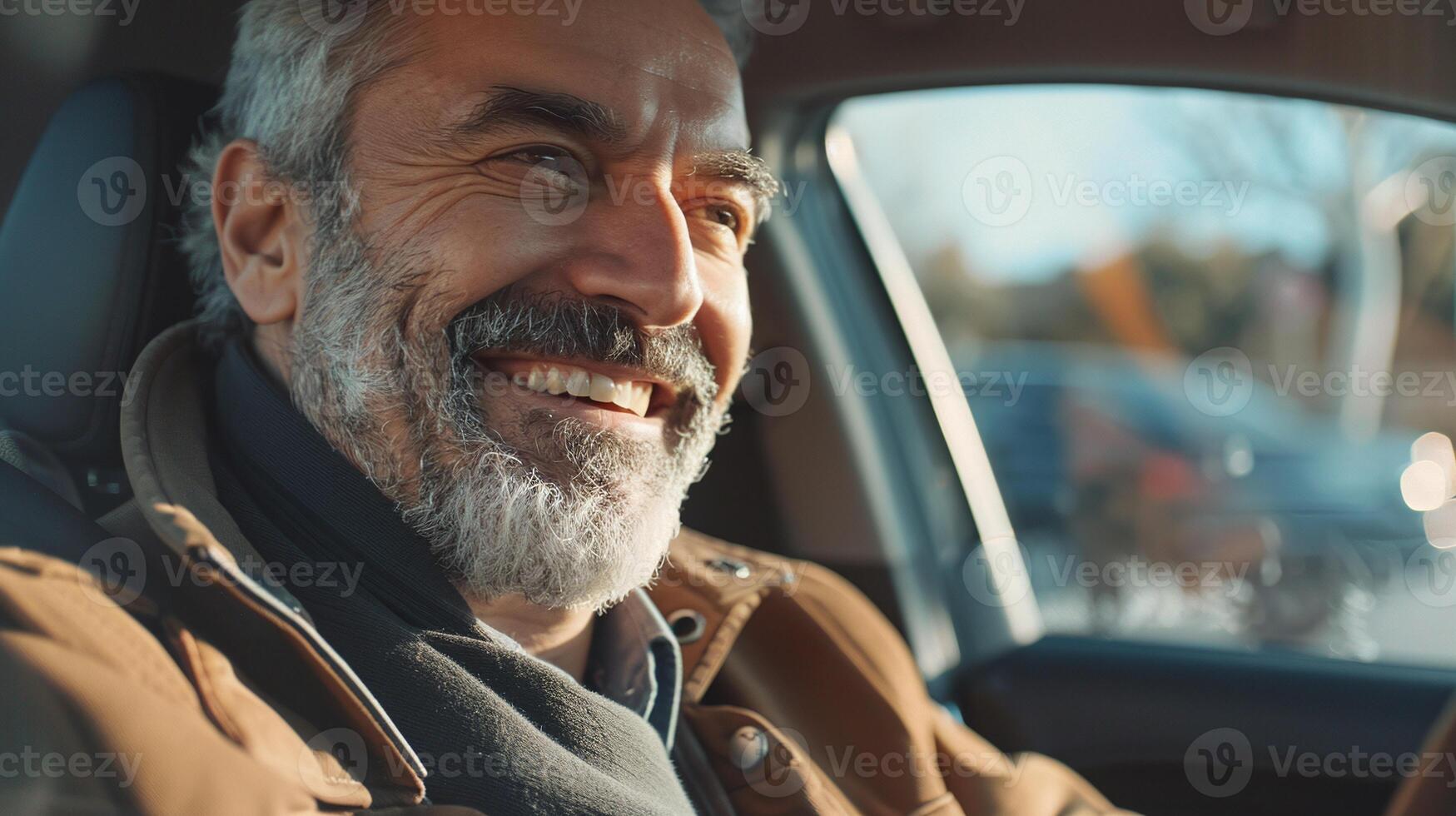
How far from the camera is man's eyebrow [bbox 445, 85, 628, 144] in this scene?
171 centimetres

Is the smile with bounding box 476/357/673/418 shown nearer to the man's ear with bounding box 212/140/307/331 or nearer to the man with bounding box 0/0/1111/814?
the man with bounding box 0/0/1111/814

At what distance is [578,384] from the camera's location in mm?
1704

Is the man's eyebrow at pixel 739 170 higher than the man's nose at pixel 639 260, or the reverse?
the man's eyebrow at pixel 739 170

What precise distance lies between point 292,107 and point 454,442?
1.84ft

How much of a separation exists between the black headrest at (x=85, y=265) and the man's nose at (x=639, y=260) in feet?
1.99

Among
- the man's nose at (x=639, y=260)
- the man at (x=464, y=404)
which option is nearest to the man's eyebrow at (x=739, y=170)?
the man at (x=464, y=404)

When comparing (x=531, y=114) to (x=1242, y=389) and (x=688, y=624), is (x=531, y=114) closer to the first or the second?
(x=688, y=624)

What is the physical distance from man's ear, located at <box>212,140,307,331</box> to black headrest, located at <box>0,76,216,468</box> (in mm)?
72

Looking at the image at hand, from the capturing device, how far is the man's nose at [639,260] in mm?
1690

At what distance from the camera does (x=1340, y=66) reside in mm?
1979

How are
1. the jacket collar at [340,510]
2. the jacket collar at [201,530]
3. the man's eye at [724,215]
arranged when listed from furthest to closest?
the man's eye at [724,215] → the jacket collar at [340,510] → the jacket collar at [201,530]

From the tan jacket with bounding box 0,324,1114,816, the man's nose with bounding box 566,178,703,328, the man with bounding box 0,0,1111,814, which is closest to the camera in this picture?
the tan jacket with bounding box 0,324,1114,816

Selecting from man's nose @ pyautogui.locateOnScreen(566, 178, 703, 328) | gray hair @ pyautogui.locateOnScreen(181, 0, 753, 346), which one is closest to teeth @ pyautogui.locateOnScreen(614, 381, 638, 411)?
man's nose @ pyautogui.locateOnScreen(566, 178, 703, 328)

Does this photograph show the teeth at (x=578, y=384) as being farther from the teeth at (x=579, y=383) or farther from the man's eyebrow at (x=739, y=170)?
the man's eyebrow at (x=739, y=170)
